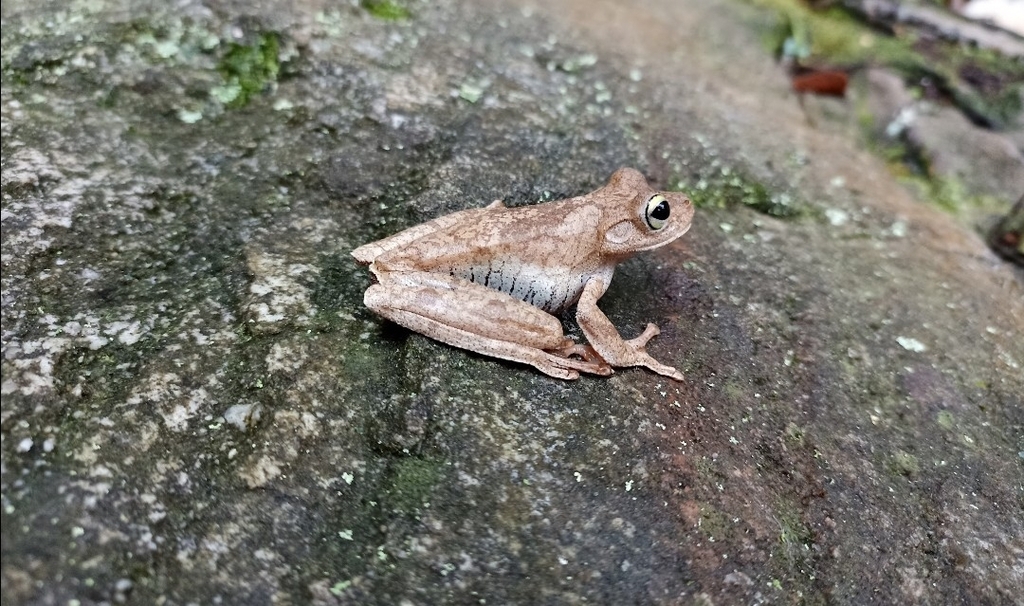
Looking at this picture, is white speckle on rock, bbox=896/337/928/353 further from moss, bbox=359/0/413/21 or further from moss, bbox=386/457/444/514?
moss, bbox=359/0/413/21

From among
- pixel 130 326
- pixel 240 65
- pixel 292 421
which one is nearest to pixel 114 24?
pixel 240 65

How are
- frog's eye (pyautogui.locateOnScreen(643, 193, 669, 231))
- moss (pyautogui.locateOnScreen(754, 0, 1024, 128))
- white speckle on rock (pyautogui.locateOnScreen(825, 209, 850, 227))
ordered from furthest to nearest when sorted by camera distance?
moss (pyautogui.locateOnScreen(754, 0, 1024, 128))
white speckle on rock (pyautogui.locateOnScreen(825, 209, 850, 227))
frog's eye (pyautogui.locateOnScreen(643, 193, 669, 231))

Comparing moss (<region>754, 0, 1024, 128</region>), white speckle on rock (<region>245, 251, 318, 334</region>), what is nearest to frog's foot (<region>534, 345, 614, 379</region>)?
white speckle on rock (<region>245, 251, 318, 334</region>)

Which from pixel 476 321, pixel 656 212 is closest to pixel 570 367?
pixel 476 321

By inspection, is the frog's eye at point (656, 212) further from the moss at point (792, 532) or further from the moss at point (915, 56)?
the moss at point (915, 56)

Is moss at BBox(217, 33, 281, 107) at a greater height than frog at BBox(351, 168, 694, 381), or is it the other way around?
frog at BBox(351, 168, 694, 381)

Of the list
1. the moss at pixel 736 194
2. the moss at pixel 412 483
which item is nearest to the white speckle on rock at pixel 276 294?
the moss at pixel 412 483

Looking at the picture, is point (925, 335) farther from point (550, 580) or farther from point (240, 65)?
point (240, 65)

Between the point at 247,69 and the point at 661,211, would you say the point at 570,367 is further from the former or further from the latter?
the point at 247,69
